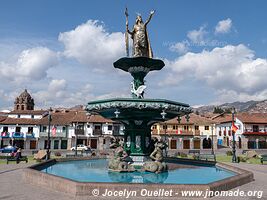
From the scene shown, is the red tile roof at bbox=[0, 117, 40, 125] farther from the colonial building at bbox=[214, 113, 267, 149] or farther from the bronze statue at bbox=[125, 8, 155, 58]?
the bronze statue at bbox=[125, 8, 155, 58]

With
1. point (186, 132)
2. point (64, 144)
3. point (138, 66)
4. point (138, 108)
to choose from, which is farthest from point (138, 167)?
point (186, 132)

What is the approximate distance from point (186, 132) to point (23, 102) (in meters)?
62.5

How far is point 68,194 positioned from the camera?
9.44 m

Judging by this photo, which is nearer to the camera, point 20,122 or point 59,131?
point 20,122

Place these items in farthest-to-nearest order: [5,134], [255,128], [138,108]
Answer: [255,128] < [5,134] < [138,108]

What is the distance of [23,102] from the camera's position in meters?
98.6

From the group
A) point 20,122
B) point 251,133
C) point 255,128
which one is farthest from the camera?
point 255,128

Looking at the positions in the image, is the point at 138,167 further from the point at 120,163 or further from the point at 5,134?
the point at 5,134

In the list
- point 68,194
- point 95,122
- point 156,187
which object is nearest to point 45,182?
point 68,194

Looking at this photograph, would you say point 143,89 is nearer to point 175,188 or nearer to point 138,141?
point 138,141

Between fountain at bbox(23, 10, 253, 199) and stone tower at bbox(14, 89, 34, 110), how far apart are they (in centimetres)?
8399

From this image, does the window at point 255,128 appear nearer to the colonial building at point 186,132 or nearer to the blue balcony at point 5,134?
the colonial building at point 186,132

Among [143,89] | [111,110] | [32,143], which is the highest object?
[143,89]

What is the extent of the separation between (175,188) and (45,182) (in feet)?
16.5
